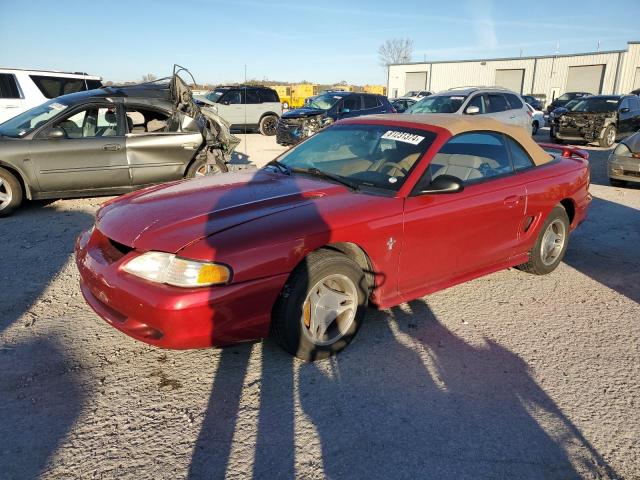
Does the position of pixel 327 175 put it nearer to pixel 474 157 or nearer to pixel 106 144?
pixel 474 157

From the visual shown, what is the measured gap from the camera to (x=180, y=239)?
8.85 feet

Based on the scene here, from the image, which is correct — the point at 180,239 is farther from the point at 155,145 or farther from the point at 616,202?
the point at 616,202

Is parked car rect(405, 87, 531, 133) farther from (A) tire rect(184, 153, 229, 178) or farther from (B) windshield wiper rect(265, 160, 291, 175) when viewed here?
(B) windshield wiper rect(265, 160, 291, 175)

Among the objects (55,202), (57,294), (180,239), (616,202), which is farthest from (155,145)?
(616,202)

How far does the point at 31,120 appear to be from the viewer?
22.1 ft

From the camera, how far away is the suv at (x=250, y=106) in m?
18.0

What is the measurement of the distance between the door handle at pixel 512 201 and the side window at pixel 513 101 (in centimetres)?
942

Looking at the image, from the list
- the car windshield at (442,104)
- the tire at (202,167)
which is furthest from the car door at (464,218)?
the car windshield at (442,104)

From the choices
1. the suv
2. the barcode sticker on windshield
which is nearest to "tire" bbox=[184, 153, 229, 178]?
the barcode sticker on windshield

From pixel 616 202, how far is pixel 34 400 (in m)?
8.54

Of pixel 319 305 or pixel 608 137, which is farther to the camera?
pixel 608 137

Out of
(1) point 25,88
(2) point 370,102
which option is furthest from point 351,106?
(1) point 25,88

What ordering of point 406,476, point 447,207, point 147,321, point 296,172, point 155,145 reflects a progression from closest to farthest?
1. point 406,476
2. point 147,321
3. point 447,207
4. point 296,172
5. point 155,145

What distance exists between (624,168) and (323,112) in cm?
823
